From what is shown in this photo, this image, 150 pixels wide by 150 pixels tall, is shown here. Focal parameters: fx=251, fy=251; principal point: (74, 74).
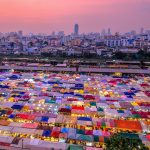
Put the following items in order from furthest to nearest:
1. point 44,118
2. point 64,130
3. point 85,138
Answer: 1. point 44,118
2. point 64,130
3. point 85,138

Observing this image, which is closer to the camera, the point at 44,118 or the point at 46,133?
the point at 46,133

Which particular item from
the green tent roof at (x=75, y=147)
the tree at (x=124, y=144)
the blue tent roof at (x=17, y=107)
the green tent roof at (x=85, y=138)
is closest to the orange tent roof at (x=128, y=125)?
the green tent roof at (x=85, y=138)

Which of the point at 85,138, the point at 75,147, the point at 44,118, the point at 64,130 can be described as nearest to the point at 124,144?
the point at 75,147

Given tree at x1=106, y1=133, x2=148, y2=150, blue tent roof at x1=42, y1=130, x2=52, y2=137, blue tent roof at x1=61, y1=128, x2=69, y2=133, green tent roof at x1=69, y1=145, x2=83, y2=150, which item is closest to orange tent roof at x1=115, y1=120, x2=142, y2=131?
blue tent roof at x1=61, y1=128, x2=69, y2=133

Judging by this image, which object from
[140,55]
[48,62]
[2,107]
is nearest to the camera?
[2,107]

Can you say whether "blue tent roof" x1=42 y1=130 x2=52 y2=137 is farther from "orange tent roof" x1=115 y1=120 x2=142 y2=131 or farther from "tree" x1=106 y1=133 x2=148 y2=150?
"tree" x1=106 y1=133 x2=148 y2=150

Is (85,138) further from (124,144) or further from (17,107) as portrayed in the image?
(17,107)

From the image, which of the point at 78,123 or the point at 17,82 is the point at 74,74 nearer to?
the point at 17,82

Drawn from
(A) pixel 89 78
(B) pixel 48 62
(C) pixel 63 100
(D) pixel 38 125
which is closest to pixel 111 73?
(A) pixel 89 78
